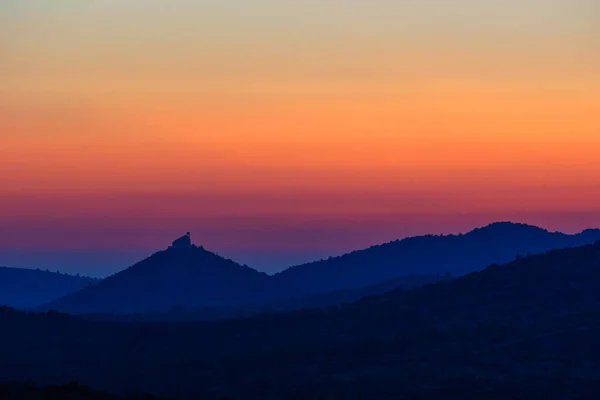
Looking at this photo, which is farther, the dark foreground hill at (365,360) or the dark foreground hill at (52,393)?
the dark foreground hill at (365,360)

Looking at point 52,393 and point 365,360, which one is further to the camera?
point 365,360

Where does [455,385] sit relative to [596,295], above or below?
below

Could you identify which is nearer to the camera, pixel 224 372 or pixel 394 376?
pixel 394 376

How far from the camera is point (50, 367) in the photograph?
17275 centimetres

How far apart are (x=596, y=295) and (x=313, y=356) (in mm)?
56831

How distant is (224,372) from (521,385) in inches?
1779

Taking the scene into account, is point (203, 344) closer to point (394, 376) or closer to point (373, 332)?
point (373, 332)

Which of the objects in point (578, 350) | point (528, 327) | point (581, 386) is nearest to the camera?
point (581, 386)

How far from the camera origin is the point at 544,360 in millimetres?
154375

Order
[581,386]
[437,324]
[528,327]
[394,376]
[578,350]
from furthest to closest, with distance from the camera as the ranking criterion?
[437,324]
[528,327]
[578,350]
[394,376]
[581,386]

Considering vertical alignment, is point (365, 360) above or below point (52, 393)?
above

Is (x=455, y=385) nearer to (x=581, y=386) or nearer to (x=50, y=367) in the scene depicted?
(x=581, y=386)

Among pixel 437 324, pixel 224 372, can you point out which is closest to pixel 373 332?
pixel 437 324

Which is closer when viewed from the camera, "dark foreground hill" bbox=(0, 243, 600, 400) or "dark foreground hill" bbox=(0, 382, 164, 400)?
"dark foreground hill" bbox=(0, 382, 164, 400)
